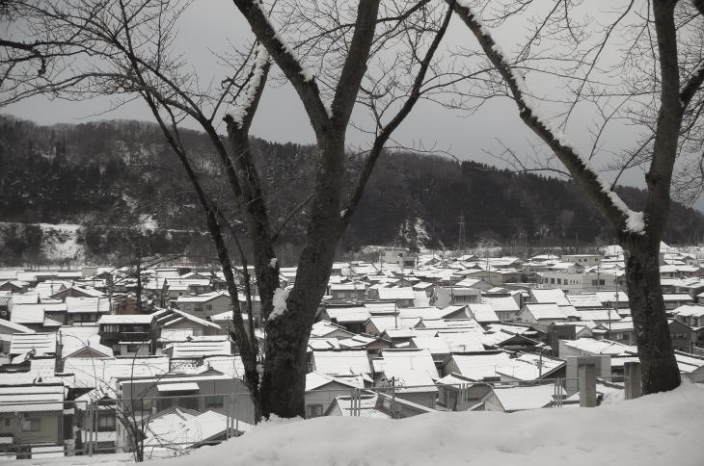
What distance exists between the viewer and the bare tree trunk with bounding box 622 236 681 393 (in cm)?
327

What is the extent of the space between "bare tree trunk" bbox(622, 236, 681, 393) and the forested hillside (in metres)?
1.00

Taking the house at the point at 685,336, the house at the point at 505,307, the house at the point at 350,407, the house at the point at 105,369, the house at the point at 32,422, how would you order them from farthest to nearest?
the house at the point at 505,307 < the house at the point at 685,336 < the house at the point at 105,369 < the house at the point at 32,422 < the house at the point at 350,407

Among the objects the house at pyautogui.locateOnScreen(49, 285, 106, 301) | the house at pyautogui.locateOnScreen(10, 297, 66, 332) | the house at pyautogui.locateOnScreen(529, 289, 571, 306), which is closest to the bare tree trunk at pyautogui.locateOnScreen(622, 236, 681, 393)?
the house at pyautogui.locateOnScreen(10, 297, 66, 332)

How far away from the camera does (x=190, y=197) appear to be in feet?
11.9

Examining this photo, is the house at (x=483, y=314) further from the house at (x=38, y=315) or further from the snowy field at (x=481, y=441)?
the snowy field at (x=481, y=441)

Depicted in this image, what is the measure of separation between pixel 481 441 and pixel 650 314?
4.71 ft

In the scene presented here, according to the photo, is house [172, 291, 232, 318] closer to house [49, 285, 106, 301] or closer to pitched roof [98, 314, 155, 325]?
house [49, 285, 106, 301]

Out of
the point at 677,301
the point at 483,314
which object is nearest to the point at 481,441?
the point at 483,314

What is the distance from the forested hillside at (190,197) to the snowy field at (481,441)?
57.1 inches

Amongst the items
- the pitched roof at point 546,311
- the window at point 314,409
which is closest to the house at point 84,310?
the window at point 314,409

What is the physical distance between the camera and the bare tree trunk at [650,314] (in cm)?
327

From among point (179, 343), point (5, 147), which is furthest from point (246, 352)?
point (179, 343)

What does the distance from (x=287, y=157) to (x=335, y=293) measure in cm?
3105

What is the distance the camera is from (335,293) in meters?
34.9
